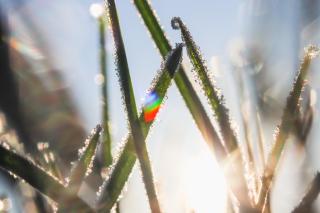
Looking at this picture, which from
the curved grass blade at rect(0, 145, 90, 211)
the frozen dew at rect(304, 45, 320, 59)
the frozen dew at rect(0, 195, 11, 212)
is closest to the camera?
the curved grass blade at rect(0, 145, 90, 211)

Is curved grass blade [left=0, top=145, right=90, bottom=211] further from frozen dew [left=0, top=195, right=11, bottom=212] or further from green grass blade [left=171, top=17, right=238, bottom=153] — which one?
frozen dew [left=0, top=195, right=11, bottom=212]

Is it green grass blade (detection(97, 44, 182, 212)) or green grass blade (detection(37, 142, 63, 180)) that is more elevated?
green grass blade (detection(97, 44, 182, 212))

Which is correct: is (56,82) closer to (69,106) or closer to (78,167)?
(69,106)

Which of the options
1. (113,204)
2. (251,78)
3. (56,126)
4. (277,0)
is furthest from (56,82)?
(277,0)

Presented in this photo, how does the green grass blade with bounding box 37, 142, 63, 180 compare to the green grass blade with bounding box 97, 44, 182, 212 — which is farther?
the green grass blade with bounding box 37, 142, 63, 180

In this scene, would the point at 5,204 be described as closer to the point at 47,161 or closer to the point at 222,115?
the point at 47,161

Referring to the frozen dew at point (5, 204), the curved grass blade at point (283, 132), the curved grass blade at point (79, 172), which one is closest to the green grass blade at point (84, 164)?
the curved grass blade at point (79, 172)

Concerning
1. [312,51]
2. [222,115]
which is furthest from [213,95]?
[312,51]

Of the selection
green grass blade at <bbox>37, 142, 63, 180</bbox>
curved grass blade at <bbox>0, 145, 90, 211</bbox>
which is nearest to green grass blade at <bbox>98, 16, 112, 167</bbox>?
green grass blade at <bbox>37, 142, 63, 180</bbox>
